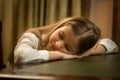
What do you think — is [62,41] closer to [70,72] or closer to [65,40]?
[65,40]

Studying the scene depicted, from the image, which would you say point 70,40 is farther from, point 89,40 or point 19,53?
point 19,53

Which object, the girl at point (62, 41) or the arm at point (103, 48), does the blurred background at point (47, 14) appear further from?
the girl at point (62, 41)

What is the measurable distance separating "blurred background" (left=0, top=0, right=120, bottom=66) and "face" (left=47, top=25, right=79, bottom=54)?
1020 mm

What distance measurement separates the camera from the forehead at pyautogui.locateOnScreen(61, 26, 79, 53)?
101 cm

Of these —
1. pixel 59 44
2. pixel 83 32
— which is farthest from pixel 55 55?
pixel 83 32

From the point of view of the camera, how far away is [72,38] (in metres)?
1.02

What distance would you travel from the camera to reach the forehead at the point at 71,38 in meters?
1.01

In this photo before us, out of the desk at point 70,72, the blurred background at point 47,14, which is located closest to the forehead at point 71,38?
the desk at point 70,72

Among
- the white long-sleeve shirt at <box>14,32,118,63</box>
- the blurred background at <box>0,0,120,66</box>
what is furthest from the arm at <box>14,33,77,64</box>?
the blurred background at <box>0,0,120,66</box>

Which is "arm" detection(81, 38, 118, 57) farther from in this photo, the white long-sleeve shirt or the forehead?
the white long-sleeve shirt

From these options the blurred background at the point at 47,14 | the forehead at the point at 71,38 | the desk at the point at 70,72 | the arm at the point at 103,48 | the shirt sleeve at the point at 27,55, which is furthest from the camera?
the blurred background at the point at 47,14

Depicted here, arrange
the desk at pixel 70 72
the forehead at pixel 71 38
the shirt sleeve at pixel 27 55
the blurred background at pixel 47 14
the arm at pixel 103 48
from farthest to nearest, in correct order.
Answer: the blurred background at pixel 47 14, the arm at pixel 103 48, the forehead at pixel 71 38, the shirt sleeve at pixel 27 55, the desk at pixel 70 72

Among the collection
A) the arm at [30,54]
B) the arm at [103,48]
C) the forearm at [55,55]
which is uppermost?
the arm at [30,54]

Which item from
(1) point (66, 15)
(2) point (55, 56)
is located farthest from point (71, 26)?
(1) point (66, 15)
